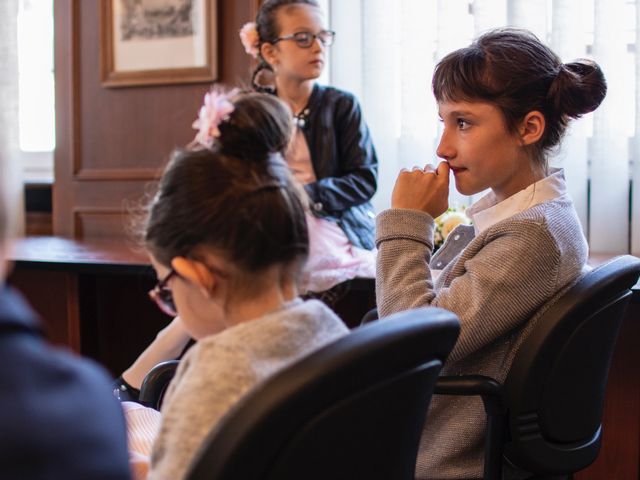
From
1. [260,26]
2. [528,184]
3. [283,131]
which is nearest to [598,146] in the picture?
[260,26]

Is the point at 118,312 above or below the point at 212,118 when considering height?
Result: below

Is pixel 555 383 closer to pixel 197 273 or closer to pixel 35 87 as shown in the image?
pixel 197 273

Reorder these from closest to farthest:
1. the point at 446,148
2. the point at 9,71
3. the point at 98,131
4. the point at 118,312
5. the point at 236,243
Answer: the point at 236,243 < the point at 446,148 < the point at 118,312 < the point at 98,131 < the point at 9,71

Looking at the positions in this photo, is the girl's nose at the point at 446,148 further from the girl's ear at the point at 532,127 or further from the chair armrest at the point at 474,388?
the chair armrest at the point at 474,388

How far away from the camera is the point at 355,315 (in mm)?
2674

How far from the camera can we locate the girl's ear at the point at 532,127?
4.79 feet

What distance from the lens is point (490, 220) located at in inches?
60.0

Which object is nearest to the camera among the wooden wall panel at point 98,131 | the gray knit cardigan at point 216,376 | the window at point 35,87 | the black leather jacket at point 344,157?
the gray knit cardigan at point 216,376

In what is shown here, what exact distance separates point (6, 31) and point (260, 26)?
161 cm

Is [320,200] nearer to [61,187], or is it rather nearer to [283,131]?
[283,131]

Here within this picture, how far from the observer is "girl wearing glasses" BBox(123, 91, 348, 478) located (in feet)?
2.92

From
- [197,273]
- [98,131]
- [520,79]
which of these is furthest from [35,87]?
[197,273]

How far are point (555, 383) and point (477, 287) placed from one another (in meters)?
0.18

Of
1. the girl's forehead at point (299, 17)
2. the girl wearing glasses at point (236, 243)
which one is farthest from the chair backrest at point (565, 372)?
the girl's forehead at point (299, 17)
